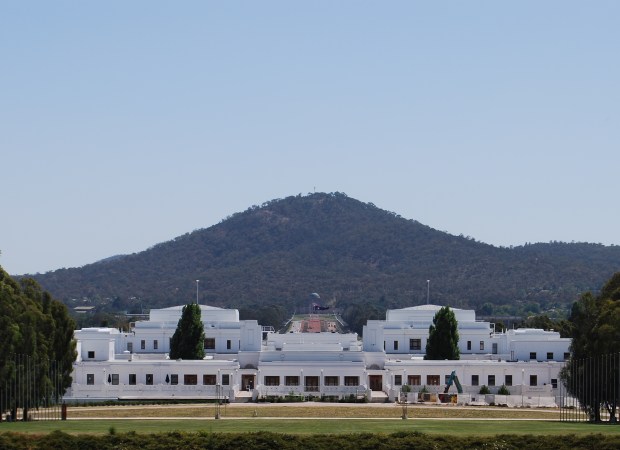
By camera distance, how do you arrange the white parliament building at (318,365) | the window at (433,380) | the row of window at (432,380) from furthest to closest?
the window at (433,380), the row of window at (432,380), the white parliament building at (318,365)

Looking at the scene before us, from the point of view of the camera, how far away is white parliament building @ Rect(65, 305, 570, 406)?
76.6 m

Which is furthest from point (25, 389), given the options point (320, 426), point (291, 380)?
point (291, 380)

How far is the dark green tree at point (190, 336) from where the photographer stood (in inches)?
3413

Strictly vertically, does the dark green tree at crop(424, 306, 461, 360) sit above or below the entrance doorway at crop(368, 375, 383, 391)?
above

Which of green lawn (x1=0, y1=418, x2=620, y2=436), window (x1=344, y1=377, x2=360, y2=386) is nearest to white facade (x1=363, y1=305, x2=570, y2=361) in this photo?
window (x1=344, y1=377, x2=360, y2=386)

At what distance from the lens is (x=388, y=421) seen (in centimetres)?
5191

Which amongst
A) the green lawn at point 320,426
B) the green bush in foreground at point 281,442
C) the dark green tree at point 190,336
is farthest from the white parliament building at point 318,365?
the green bush in foreground at point 281,442

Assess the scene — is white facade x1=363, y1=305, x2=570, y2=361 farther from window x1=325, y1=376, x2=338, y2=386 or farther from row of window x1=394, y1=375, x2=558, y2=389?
window x1=325, y1=376, x2=338, y2=386

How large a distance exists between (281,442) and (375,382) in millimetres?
45881

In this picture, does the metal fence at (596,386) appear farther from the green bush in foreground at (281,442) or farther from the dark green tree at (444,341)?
the dark green tree at (444,341)

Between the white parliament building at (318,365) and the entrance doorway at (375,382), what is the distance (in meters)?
0.06

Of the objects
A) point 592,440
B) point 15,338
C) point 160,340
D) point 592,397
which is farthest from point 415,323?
point 592,440

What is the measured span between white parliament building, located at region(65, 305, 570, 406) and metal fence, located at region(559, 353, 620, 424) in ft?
44.2

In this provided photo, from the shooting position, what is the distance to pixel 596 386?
174 feet
